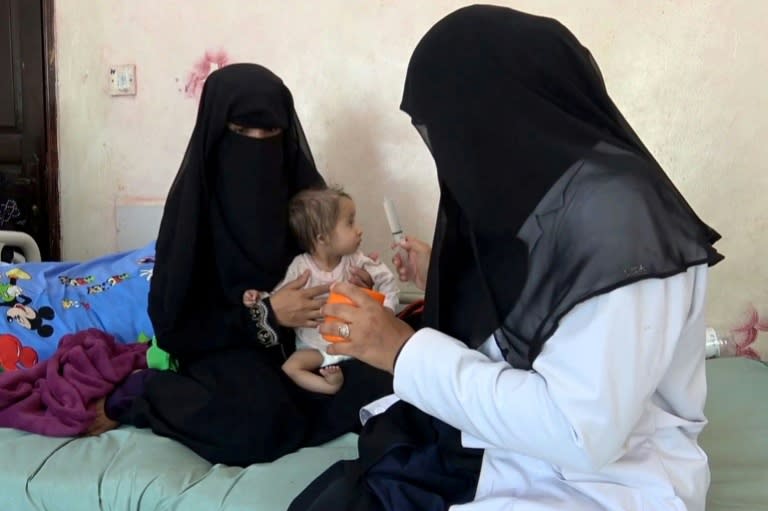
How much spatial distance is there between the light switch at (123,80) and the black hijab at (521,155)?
1.86 m

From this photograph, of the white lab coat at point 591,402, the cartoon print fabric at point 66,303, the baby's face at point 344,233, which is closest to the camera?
the white lab coat at point 591,402

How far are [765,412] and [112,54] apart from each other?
97.7 inches

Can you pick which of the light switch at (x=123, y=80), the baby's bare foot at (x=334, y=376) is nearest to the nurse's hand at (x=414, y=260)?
the baby's bare foot at (x=334, y=376)

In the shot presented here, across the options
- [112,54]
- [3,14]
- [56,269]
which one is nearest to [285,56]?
[112,54]

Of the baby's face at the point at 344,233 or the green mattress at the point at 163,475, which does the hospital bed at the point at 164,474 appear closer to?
the green mattress at the point at 163,475

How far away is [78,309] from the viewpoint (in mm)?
2039

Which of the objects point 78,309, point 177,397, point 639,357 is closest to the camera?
point 639,357

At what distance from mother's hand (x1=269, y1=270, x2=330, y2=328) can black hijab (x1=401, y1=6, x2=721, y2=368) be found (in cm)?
61

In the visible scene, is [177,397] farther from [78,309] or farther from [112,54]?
[112,54]

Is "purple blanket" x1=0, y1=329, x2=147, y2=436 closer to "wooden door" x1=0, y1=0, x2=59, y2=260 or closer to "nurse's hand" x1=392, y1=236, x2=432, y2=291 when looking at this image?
"nurse's hand" x1=392, y1=236, x2=432, y2=291

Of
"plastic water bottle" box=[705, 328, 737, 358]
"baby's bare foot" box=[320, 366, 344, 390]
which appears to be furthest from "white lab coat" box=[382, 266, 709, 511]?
"plastic water bottle" box=[705, 328, 737, 358]

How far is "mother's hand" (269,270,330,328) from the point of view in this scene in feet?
5.21

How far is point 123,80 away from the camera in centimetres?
259

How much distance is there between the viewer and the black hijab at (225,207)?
1.60 meters
